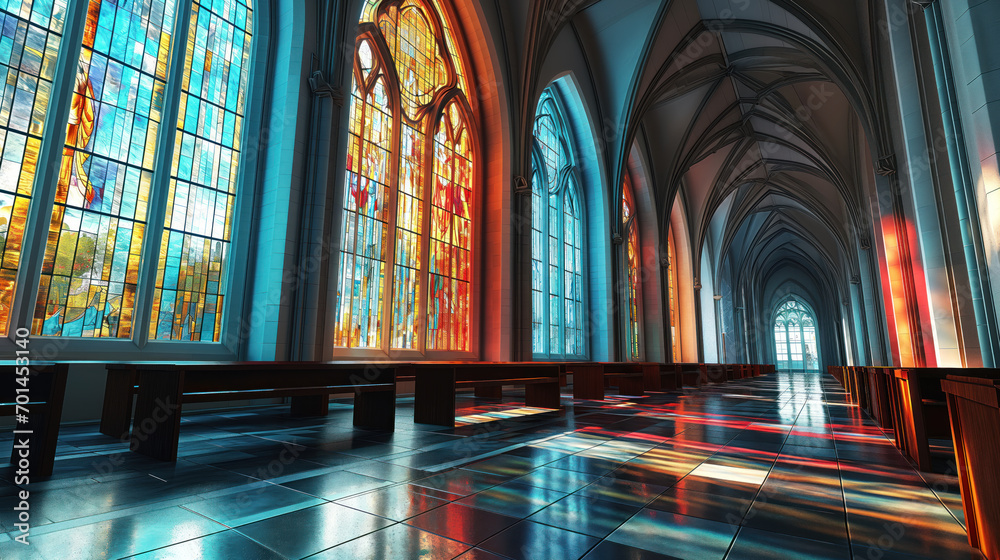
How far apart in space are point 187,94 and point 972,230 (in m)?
9.85

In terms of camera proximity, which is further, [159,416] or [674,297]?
[674,297]

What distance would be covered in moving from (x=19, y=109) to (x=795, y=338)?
52081 millimetres

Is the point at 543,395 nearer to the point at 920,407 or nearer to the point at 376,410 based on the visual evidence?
the point at 376,410

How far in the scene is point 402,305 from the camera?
359 inches

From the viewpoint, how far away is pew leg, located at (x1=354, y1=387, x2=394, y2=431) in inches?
184

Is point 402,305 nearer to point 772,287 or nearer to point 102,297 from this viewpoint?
point 102,297

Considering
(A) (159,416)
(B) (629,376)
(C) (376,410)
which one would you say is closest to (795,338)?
(B) (629,376)

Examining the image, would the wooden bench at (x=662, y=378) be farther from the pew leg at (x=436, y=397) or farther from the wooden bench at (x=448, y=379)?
the pew leg at (x=436, y=397)

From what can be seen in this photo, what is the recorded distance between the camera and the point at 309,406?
18.4 feet

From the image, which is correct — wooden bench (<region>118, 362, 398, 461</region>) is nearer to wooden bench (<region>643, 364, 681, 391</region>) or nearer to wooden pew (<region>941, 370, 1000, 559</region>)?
wooden pew (<region>941, 370, 1000, 559</region>)

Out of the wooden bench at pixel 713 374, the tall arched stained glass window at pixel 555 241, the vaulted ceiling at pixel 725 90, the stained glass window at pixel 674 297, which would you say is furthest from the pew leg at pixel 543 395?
the stained glass window at pixel 674 297

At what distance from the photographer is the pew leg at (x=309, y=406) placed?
5.59 m

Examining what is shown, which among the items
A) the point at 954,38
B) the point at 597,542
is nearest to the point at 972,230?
the point at 954,38

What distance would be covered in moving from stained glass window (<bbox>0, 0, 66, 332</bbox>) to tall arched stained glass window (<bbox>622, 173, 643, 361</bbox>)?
15.4 meters
